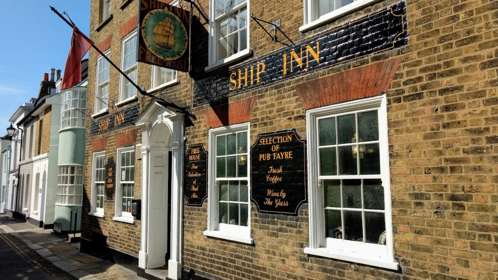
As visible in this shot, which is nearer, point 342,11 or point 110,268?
point 342,11

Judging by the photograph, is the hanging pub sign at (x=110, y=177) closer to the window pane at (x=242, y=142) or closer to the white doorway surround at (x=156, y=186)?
the white doorway surround at (x=156, y=186)

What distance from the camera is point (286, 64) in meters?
5.78

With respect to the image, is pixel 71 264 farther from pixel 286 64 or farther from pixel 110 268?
pixel 286 64

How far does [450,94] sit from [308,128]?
6.12 feet

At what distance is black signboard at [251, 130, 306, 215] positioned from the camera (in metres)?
5.39

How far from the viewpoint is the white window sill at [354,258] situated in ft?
13.8

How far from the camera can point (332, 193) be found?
509 centimetres

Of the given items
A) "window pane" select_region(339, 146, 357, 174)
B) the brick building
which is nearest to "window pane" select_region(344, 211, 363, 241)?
the brick building

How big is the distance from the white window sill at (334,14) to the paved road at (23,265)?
26.3ft

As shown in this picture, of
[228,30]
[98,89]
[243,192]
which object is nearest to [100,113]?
[98,89]

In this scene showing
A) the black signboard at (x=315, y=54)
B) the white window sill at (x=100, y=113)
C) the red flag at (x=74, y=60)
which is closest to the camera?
the black signboard at (x=315, y=54)

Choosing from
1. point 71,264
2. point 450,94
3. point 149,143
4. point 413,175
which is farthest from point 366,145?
point 71,264

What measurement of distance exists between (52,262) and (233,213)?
7093mm

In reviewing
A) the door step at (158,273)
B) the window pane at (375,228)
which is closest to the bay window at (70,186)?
the door step at (158,273)
